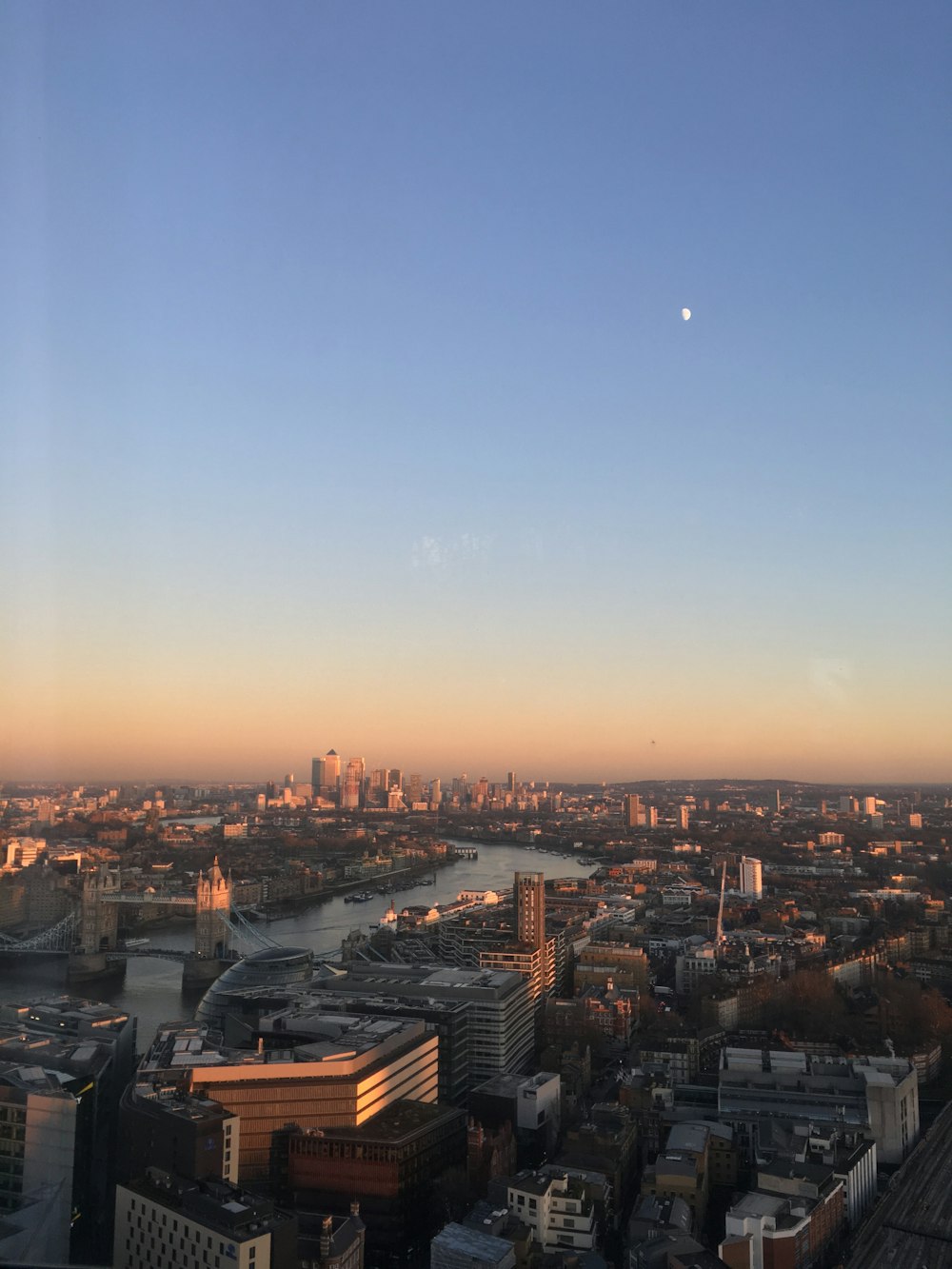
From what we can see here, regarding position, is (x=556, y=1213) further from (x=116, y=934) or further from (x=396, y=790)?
(x=396, y=790)

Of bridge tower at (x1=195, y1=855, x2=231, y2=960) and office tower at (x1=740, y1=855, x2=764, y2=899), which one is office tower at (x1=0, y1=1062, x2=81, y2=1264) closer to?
bridge tower at (x1=195, y1=855, x2=231, y2=960)

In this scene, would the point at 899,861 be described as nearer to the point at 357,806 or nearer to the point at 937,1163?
the point at 937,1163

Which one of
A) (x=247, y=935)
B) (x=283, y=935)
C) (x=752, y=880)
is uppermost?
(x=752, y=880)

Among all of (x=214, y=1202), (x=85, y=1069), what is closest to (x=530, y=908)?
(x=85, y=1069)

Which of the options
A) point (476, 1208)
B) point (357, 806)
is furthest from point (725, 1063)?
point (357, 806)

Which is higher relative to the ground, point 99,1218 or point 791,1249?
point 99,1218

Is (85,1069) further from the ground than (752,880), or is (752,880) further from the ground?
(85,1069)

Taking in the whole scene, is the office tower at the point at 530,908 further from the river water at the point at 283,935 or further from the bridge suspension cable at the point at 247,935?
the bridge suspension cable at the point at 247,935

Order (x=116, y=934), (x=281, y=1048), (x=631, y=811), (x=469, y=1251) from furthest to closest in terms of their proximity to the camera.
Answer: (x=631, y=811) < (x=116, y=934) < (x=281, y=1048) < (x=469, y=1251)
